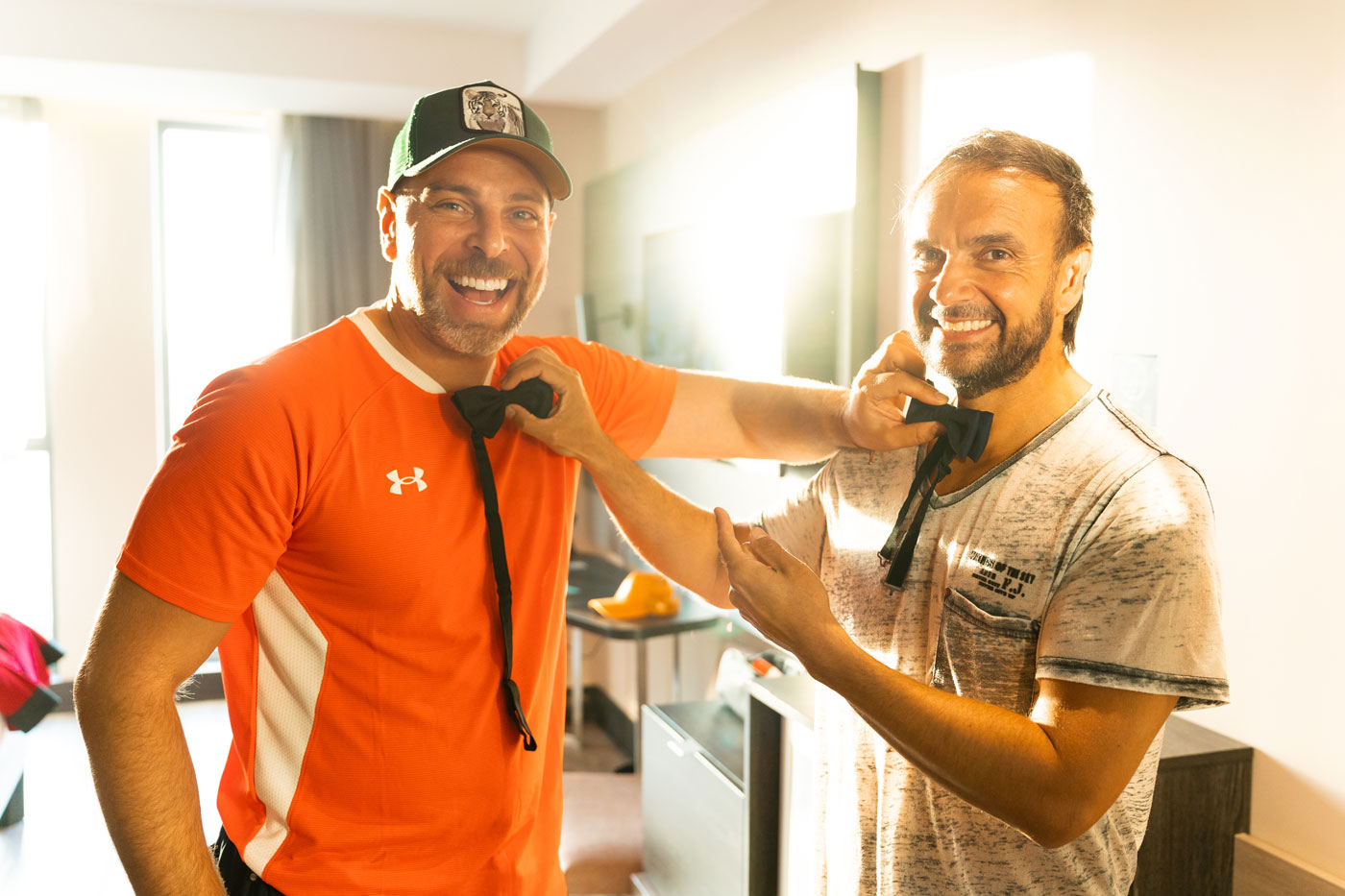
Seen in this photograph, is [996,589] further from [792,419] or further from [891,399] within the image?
[792,419]

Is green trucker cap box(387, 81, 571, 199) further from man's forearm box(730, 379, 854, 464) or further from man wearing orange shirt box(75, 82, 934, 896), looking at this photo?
man's forearm box(730, 379, 854, 464)

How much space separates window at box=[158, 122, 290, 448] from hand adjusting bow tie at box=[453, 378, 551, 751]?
4227 millimetres

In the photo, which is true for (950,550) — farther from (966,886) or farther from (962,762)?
(966,886)

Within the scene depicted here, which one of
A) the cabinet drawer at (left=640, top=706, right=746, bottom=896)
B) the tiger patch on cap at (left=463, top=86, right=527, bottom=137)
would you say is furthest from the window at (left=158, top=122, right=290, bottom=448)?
the tiger patch on cap at (left=463, top=86, right=527, bottom=137)

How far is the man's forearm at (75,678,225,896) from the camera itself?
1.16 meters

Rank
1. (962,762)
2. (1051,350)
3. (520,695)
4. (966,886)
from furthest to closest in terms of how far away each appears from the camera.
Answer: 1. (520,695)
2. (1051,350)
3. (966,886)
4. (962,762)

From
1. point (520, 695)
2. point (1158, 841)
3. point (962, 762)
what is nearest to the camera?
point (962, 762)

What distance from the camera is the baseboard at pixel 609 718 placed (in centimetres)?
476

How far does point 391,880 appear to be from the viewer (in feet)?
4.31

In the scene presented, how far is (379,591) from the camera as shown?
51.3 inches

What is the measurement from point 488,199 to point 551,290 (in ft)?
11.7

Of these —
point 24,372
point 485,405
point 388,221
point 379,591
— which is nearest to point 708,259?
point 388,221

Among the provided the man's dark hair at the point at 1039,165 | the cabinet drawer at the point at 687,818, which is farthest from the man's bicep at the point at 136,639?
the cabinet drawer at the point at 687,818

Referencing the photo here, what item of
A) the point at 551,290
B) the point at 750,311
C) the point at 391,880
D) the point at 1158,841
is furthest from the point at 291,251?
the point at 1158,841
